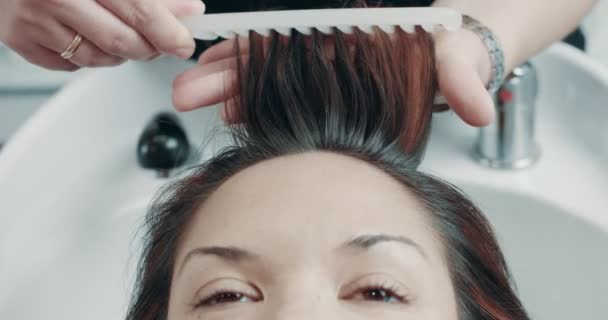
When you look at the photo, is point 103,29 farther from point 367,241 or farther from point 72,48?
point 367,241

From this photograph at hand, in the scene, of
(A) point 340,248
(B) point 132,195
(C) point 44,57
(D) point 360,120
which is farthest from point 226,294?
(B) point 132,195

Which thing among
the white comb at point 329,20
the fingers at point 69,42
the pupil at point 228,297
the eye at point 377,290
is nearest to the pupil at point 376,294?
the eye at point 377,290

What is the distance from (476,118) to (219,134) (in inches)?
14.2

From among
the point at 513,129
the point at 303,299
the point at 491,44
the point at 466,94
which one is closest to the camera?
the point at 303,299

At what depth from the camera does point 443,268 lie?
65 cm

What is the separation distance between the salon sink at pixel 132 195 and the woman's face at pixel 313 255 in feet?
0.99

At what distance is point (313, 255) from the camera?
592 mm

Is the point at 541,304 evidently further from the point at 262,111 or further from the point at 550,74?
the point at 262,111

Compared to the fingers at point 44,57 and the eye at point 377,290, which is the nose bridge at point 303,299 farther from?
the fingers at point 44,57

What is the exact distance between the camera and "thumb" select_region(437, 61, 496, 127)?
679 millimetres

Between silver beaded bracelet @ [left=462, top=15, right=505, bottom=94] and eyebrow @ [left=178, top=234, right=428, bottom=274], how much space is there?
271mm

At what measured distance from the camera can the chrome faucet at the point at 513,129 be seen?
94cm

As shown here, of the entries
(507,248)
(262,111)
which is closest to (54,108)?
(262,111)

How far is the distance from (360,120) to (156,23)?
0.70 ft
